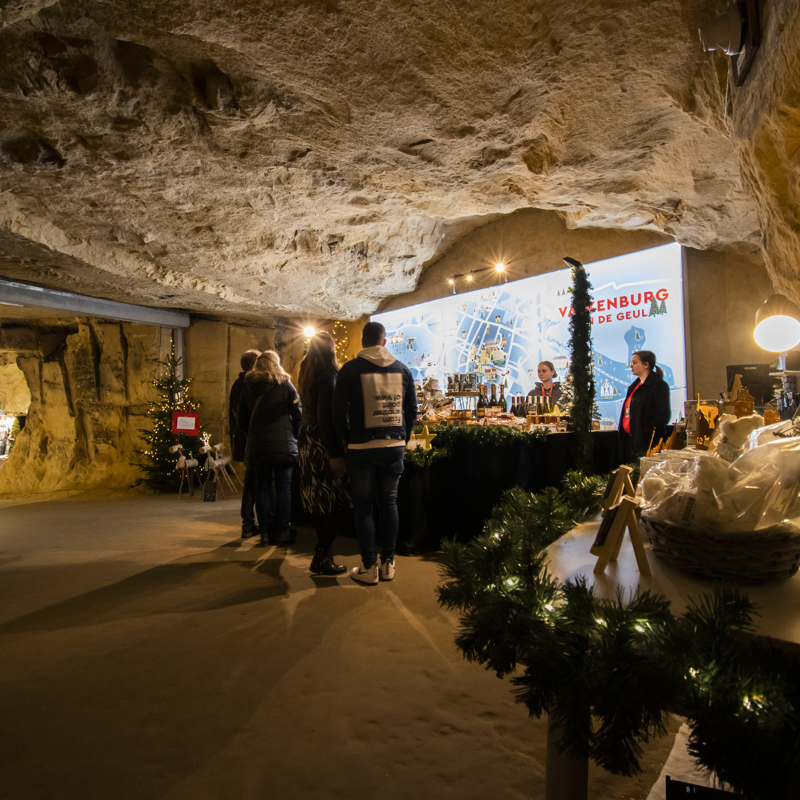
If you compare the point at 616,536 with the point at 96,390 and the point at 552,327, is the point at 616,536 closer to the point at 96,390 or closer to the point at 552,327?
the point at 552,327

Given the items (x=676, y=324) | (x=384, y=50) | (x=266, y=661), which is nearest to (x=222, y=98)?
(x=384, y=50)

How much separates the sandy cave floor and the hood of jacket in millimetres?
1411

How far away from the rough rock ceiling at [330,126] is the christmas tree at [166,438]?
8.10 feet

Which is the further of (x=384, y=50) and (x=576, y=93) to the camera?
(x=576, y=93)

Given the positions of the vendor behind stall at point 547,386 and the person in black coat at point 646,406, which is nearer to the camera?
the person in black coat at point 646,406

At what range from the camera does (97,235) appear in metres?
5.39

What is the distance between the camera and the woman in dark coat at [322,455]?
319 cm

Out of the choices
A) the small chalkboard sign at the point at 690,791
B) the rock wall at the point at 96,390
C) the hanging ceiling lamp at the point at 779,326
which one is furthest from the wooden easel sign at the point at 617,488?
the rock wall at the point at 96,390

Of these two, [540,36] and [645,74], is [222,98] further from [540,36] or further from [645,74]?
[645,74]

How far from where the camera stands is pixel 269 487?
4109mm

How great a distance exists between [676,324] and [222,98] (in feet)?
16.5

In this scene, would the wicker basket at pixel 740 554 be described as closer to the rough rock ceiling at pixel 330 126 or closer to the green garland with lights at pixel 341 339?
the rough rock ceiling at pixel 330 126

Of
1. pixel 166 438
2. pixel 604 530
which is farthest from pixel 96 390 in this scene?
pixel 604 530

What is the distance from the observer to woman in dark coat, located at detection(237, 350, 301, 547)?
3.96m
